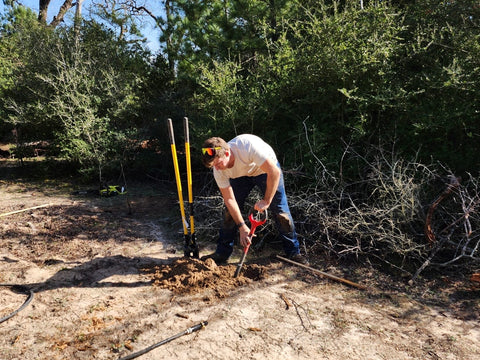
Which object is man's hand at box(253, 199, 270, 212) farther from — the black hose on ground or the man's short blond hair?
the black hose on ground

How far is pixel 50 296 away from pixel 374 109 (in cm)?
441

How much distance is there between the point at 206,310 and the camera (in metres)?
2.81

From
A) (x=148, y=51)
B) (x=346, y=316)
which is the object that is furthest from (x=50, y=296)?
(x=148, y=51)

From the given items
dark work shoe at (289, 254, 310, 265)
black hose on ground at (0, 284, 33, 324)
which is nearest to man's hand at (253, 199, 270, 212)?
dark work shoe at (289, 254, 310, 265)

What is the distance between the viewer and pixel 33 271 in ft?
11.5

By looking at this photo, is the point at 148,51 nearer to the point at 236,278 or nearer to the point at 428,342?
the point at 236,278

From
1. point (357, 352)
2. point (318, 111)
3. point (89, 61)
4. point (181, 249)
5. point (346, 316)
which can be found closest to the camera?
point (357, 352)

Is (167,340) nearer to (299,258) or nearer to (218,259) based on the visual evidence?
(218,259)

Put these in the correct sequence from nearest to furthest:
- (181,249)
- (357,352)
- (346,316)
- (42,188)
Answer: (357,352) < (346,316) < (181,249) < (42,188)

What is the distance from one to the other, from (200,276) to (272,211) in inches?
41.4

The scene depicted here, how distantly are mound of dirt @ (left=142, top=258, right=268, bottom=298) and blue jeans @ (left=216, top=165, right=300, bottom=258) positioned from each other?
1.02 ft

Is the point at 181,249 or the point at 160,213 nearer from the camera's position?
the point at 181,249

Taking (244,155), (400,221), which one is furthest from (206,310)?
(400,221)

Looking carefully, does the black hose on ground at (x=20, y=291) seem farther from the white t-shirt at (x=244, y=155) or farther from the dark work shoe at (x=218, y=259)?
the white t-shirt at (x=244, y=155)
